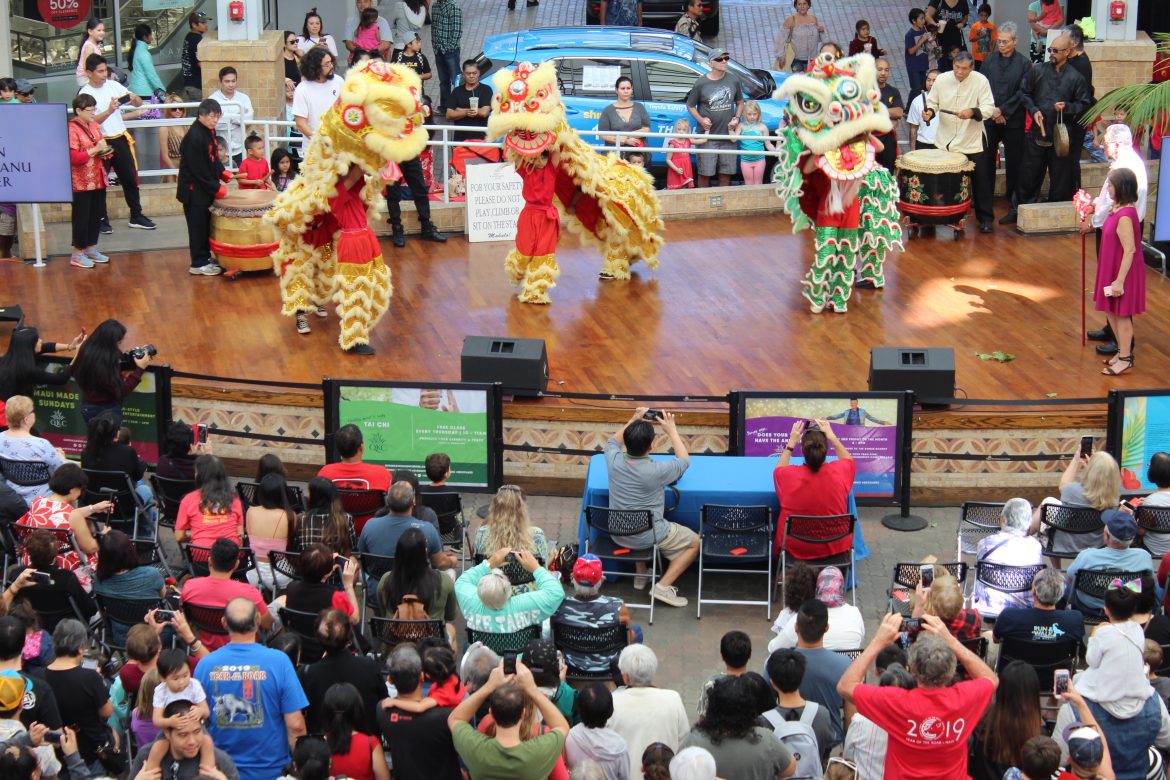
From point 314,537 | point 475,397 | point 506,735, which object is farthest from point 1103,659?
point 475,397

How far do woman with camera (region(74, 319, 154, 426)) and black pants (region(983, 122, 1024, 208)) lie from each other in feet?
27.8

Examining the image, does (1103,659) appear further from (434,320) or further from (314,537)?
(434,320)

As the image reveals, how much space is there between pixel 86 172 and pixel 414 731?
8935mm

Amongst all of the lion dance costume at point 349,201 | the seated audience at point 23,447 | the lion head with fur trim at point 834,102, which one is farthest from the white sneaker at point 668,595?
the lion head with fur trim at point 834,102

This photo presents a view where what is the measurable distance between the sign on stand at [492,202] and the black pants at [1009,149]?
14.6 feet

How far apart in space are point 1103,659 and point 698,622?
291 cm

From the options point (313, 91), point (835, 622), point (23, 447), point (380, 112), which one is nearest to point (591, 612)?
point (835, 622)

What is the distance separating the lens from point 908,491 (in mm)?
10938

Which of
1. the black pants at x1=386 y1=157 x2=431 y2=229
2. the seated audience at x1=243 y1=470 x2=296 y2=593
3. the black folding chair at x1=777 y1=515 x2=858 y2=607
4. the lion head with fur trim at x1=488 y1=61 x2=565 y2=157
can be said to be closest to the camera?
the seated audience at x1=243 y1=470 x2=296 y2=593

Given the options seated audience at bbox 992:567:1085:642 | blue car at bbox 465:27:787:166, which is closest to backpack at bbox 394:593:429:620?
seated audience at bbox 992:567:1085:642

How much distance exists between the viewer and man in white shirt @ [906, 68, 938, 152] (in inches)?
635

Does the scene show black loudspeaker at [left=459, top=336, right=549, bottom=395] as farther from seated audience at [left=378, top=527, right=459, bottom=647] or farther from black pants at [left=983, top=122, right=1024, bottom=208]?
black pants at [left=983, top=122, right=1024, bottom=208]

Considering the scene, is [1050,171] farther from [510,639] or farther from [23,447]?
[23,447]

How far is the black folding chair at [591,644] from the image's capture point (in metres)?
7.88
